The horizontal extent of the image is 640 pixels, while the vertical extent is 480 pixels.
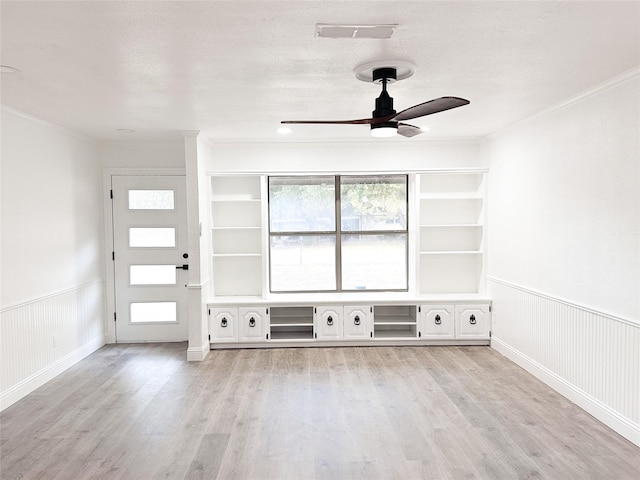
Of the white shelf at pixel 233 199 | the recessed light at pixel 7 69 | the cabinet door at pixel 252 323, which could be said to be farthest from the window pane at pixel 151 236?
the recessed light at pixel 7 69

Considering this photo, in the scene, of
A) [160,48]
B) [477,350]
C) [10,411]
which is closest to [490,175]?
[477,350]

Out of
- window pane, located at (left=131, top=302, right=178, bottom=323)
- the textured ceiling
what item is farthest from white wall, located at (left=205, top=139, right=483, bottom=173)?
window pane, located at (left=131, top=302, right=178, bottom=323)

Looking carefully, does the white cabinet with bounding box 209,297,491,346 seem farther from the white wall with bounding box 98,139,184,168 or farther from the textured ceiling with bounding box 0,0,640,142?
the textured ceiling with bounding box 0,0,640,142

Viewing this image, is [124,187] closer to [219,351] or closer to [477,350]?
[219,351]

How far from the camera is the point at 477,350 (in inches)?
216

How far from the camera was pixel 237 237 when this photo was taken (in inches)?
234

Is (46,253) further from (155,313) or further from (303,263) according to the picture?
(303,263)

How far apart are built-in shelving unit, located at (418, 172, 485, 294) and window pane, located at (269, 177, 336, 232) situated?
46.6 inches

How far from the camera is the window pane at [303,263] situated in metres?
6.05

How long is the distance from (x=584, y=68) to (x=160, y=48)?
2.60 m

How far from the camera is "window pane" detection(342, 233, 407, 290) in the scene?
6082mm

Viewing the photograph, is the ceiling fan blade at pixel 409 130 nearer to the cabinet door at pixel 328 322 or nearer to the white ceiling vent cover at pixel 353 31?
the white ceiling vent cover at pixel 353 31

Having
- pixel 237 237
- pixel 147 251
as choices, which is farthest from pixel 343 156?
pixel 147 251

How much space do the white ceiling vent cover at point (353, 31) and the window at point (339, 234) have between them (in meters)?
3.68
